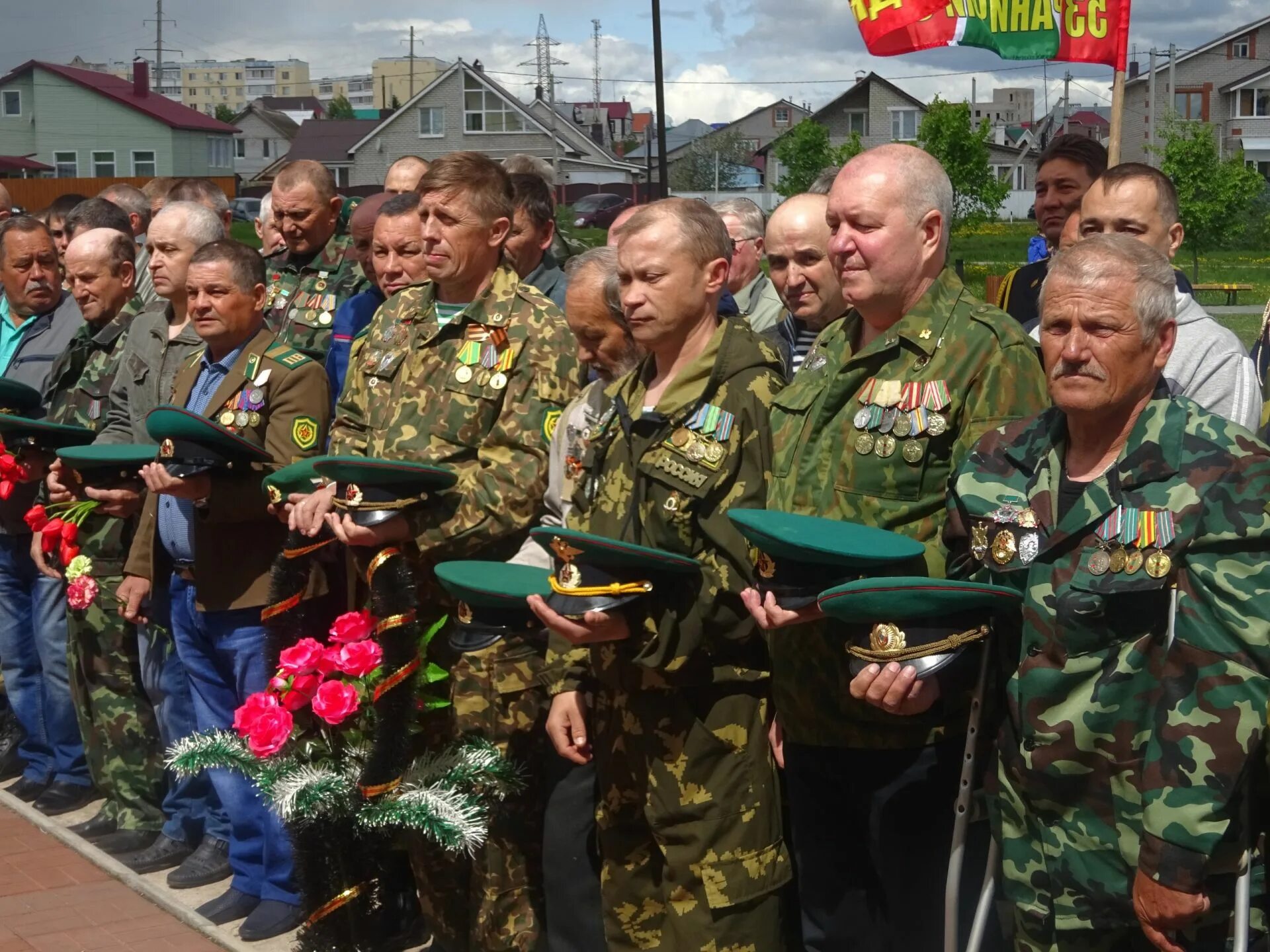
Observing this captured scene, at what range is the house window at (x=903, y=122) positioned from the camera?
67.5 meters

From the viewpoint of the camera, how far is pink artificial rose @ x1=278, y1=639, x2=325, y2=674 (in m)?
4.43

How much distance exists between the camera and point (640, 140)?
347 ft

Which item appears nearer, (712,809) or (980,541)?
(980,541)

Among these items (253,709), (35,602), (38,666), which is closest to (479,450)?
(253,709)

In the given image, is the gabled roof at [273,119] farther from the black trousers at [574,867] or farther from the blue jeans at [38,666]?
the black trousers at [574,867]

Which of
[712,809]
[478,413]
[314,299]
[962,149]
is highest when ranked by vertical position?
[962,149]

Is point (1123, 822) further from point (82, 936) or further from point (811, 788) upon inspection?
point (82, 936)

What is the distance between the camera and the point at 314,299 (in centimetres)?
665

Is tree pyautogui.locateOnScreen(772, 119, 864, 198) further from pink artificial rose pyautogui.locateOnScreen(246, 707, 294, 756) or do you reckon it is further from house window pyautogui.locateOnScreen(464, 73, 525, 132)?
pink artificial rose pyautogui.locateOnScreen(246, 707, 294, 756)

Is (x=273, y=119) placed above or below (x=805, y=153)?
above

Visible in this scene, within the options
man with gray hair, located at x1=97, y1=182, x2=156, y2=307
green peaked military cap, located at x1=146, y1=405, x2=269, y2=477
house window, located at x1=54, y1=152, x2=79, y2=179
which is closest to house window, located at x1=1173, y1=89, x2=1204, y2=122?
house window, located at x1=54, y1=152, x2=79, y2=179

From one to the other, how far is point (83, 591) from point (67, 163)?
7202 centimetres

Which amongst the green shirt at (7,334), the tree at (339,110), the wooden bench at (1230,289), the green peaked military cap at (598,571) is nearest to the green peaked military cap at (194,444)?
the green peaked military cap at (598,571)

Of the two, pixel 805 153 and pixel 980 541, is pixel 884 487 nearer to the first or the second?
pixel 980 541
